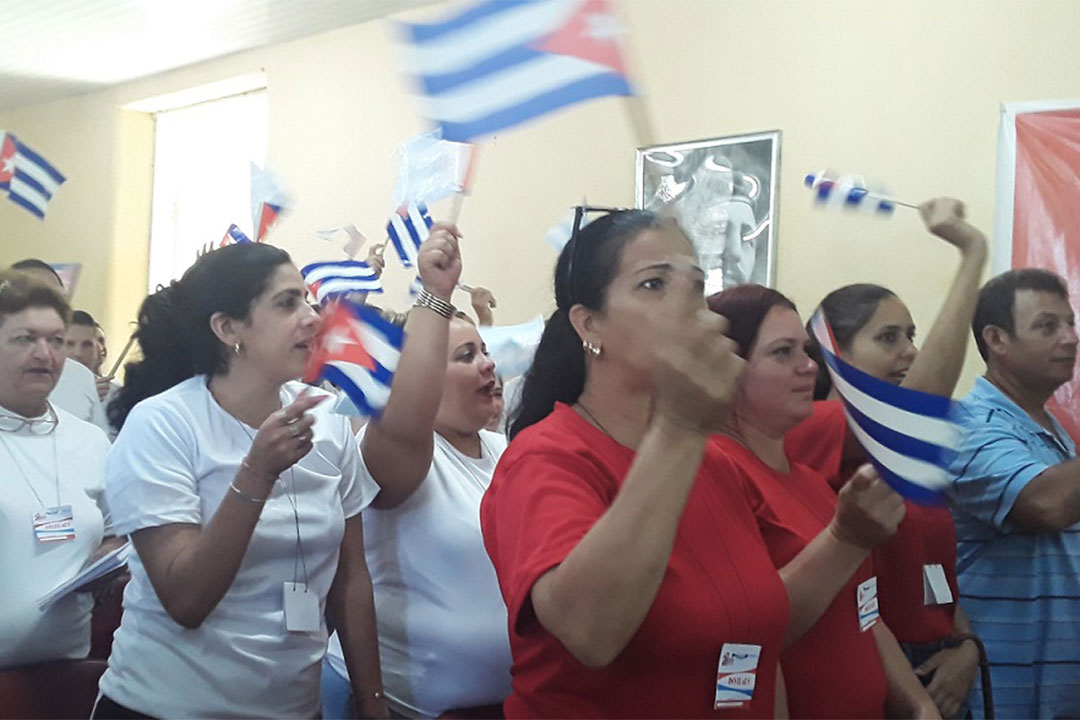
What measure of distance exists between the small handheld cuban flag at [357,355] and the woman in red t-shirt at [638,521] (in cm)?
48

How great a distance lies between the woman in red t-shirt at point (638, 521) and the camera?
1.07m

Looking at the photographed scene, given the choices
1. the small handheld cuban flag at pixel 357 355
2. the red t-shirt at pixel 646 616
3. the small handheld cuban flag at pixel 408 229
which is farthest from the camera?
the small handheld cuban flag at pixel 408 229

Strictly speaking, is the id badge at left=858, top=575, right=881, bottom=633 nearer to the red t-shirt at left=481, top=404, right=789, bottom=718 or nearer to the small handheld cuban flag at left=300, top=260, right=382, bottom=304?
the red t-shirt at left=481, top=404, right=789, bottom=718

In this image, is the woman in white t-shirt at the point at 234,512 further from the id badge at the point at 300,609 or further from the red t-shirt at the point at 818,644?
the red t-shirt at the point at 818,644

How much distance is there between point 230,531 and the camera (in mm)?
1608

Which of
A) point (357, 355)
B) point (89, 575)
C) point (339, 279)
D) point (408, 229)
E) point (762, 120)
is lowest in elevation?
point (89, 575)

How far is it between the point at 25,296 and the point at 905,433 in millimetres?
2006

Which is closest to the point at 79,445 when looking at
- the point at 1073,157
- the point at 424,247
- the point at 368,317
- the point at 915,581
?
the point at 368,317

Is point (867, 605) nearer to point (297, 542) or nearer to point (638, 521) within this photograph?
point (638, 521)

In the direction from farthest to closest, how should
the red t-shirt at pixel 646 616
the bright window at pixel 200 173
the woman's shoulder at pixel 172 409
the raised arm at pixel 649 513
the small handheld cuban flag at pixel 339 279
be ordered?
the bright window at pixel 200 173
the small handheld cuban flag at pixel 339 279
the woman's shoulder at pixel 172 409
the red t-shirt at pixel 646 616
the raised arm at pixel 649 513

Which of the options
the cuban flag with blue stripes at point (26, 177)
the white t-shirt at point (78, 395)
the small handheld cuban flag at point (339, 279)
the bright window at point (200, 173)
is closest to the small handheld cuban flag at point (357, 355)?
the small handheld cuban flag at point (339, 279)

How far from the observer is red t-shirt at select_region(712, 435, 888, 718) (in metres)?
1.60

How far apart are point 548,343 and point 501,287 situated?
350 centimetres

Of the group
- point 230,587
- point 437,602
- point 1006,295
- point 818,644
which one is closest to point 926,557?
point 818,644
